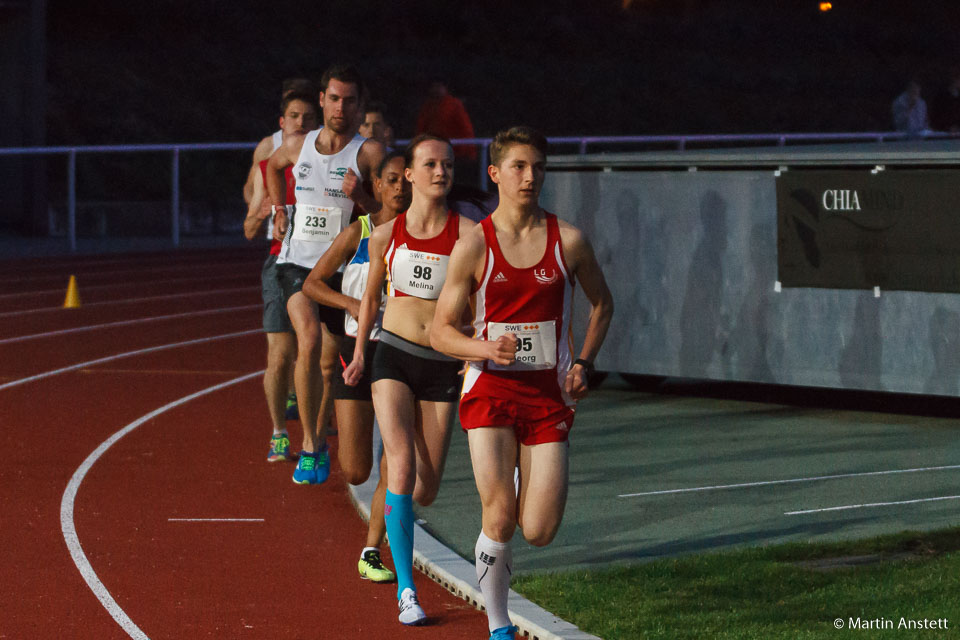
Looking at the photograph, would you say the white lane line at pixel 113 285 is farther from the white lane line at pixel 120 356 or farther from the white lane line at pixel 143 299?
the white lane line at pixel 120 356

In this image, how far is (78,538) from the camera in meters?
8.27

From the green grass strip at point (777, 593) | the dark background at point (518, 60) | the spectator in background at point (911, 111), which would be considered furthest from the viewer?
the dark background at point (518, 60)

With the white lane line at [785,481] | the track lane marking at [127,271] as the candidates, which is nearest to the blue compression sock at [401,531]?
the white lane line at [785,481]

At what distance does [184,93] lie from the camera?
43031 millimetres

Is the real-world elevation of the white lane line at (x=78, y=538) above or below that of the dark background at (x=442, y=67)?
below

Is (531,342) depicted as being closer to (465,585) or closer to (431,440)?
(431,440)

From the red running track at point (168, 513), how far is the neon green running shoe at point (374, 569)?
56 millimetres

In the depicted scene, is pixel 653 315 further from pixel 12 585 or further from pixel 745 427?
pixel 12 585

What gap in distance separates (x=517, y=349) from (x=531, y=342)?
0.19 feet

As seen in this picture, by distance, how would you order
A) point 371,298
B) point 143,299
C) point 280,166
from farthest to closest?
point 143,299 < point 280,166 < point 371,298

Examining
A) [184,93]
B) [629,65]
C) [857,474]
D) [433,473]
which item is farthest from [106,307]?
→ [629,65]

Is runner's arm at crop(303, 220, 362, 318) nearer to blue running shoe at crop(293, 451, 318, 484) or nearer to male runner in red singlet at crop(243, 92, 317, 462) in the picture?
blue running shoe at crop(293, 451, 318, 484)

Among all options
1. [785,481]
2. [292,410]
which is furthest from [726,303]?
[292,410]

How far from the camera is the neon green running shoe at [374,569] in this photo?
23.9ft
